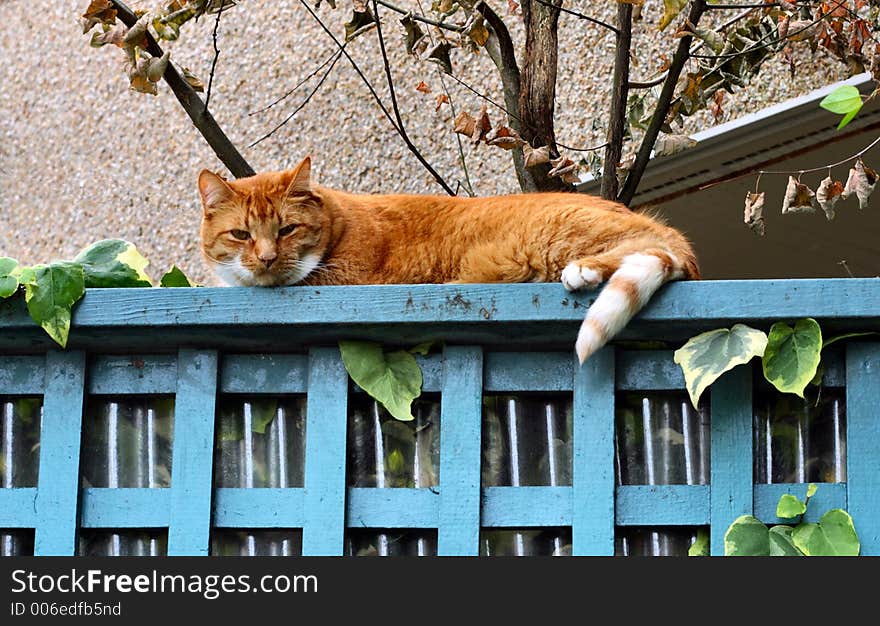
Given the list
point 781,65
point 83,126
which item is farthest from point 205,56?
point 781,65

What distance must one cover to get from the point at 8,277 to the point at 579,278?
2.34 ft

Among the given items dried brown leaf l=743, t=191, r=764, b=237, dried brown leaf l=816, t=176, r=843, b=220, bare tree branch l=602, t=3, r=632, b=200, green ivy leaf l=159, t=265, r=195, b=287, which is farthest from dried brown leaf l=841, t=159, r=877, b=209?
green ivy leaf l=159, t=265, r=195, b=287

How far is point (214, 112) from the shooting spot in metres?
3.69

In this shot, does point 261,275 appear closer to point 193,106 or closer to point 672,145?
point 193,106

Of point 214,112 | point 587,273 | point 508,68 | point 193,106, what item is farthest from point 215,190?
point 214,112

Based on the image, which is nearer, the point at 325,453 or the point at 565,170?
the point at 325,453

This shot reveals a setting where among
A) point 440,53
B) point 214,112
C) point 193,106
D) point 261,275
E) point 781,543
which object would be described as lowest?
point 781,543

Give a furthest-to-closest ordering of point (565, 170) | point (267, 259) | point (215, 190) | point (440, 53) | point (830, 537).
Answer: point (440, 53), point (565, 170), point (215, 190), point (267, 259), point (830, 537)

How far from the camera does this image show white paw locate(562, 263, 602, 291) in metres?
1.33

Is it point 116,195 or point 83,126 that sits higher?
point 83,126

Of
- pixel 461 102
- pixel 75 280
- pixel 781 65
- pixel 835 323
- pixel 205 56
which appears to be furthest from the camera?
pixel 205 56

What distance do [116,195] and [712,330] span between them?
→ 117 inches

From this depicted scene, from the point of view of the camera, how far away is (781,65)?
304 centimetres

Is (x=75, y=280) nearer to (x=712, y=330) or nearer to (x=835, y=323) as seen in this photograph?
(x=712, y=330)
